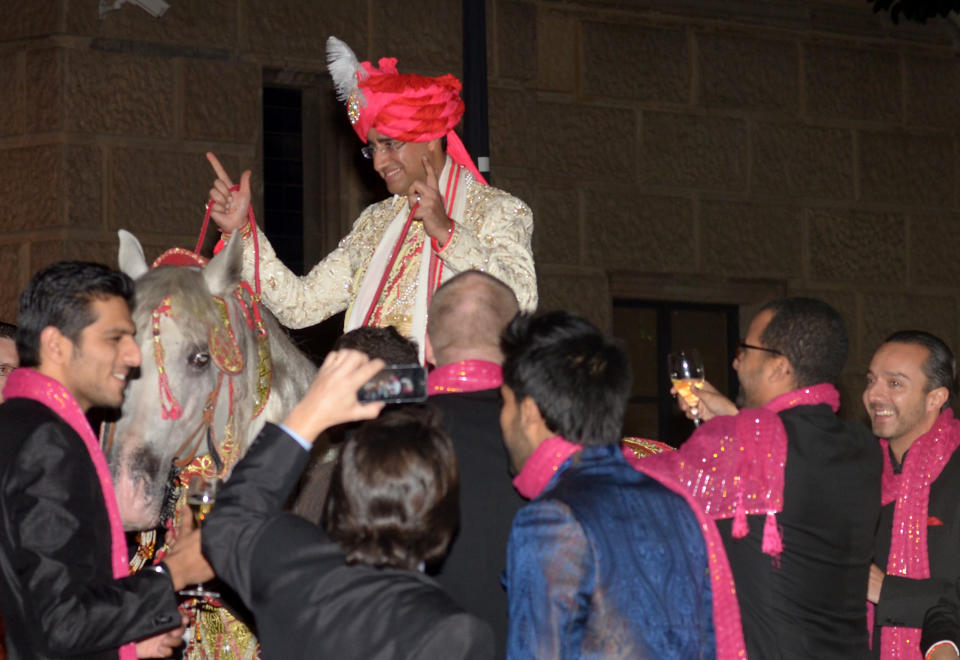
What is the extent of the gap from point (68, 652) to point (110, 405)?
591 millimetres

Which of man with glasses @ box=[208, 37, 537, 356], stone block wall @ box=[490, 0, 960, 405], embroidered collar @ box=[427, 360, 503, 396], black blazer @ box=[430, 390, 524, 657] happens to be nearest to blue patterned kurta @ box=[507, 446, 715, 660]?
black blazer @ box=[430, 390, 524, 657]

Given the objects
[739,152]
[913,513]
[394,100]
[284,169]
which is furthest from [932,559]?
[739,152]

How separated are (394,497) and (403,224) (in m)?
2.55

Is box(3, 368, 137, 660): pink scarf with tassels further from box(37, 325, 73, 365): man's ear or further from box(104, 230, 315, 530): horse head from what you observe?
box(104, 230, 315, 530): horse head

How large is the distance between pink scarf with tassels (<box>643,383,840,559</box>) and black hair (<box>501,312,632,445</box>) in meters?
0.64

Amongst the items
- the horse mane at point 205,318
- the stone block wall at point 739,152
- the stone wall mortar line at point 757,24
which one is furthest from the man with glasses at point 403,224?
the stone wall mortar line at point 757,24

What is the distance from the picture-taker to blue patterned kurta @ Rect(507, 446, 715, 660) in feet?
9.07

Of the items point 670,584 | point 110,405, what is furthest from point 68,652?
point 670,584

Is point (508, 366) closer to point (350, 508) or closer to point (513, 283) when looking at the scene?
point (350, 508)

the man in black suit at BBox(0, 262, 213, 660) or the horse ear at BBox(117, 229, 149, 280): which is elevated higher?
the horse ear at BBox(117, 229, 149, 280)

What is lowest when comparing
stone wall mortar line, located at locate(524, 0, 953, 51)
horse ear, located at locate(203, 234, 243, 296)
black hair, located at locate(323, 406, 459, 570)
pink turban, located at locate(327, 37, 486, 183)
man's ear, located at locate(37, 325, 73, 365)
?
black hair, located at locate(323, 406, 459, 570)

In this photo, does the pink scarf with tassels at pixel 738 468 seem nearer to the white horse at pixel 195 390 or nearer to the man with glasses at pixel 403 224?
the man with glasses at pixel 403 224

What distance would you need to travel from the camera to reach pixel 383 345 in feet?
13.2

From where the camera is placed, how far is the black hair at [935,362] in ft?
15.9
